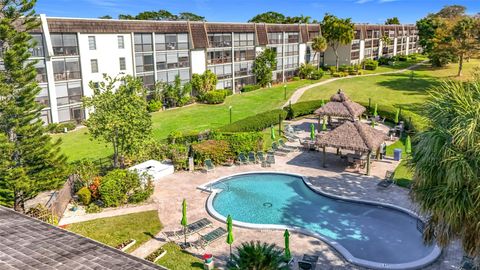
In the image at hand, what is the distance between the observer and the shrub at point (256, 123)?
116ft

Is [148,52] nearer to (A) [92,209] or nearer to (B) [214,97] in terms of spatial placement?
(B) [214,97]

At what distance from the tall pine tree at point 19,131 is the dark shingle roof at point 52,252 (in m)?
12.1

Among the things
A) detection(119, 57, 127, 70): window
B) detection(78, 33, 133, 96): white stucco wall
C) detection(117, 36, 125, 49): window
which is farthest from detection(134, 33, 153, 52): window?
detection(119, 57, 127, 70): window

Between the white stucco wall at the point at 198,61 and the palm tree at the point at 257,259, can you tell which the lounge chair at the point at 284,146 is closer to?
the palm tree at the point at 257,259

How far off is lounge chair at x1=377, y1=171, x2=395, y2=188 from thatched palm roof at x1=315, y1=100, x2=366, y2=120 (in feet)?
34.5

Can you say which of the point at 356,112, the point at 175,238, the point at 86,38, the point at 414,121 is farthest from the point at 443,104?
the point at 86,38

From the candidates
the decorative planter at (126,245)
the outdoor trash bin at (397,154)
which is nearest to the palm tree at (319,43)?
the outdoor trash bin at (397,154)

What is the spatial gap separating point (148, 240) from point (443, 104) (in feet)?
45.2

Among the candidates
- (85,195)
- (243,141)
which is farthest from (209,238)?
(243,141)

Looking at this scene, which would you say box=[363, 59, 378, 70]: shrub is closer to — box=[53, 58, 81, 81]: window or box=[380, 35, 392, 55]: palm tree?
box=[380, 35, 392, 55]: palm tree

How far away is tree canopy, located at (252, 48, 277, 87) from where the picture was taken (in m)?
63.4

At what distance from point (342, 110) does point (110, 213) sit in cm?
2256

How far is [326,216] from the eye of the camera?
20547 mm

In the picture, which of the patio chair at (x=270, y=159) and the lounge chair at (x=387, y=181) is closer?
the lounge chair at (x=387, y=181)
